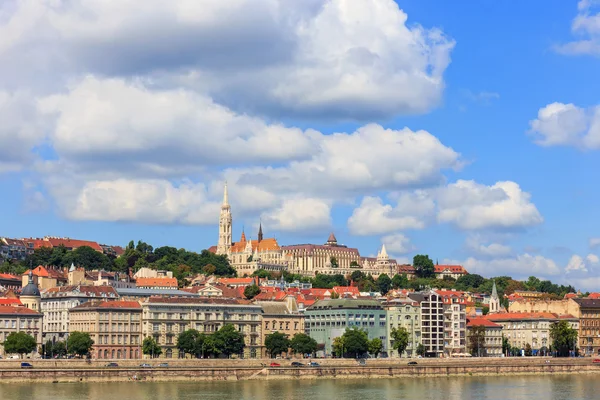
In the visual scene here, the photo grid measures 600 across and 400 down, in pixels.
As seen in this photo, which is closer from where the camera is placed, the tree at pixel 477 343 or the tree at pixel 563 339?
the tree at pixel 563 339

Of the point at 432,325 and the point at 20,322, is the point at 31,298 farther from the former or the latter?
the point at 432,325

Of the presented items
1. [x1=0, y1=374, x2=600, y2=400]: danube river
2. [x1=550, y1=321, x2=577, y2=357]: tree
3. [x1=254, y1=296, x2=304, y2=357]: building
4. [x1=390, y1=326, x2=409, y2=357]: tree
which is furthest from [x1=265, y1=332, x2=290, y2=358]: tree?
[x1=550, y1=321, x2=577, y2=357]: tree

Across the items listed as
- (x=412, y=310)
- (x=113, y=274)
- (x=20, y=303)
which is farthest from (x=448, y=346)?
(x=113, y=274)

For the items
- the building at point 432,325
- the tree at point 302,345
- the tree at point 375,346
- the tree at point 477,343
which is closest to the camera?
the tree at point 302,345

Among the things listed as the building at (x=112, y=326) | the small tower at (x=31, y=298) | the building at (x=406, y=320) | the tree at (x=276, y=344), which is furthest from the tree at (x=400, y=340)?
the small tower at (x=31, y=298)

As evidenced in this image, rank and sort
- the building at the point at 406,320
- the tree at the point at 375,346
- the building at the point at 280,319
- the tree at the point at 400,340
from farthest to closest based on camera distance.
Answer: the building at the point at 406,320, the building at the point at 280,319, the tree at the point at 400,340, the tree at the point at 375,346

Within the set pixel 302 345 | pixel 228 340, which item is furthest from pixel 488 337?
pixel 228 340

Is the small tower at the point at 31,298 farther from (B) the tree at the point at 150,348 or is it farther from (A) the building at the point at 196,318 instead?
(B) the tree at the point at 150,348

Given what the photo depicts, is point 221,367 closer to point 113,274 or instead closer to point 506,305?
point 113,274
